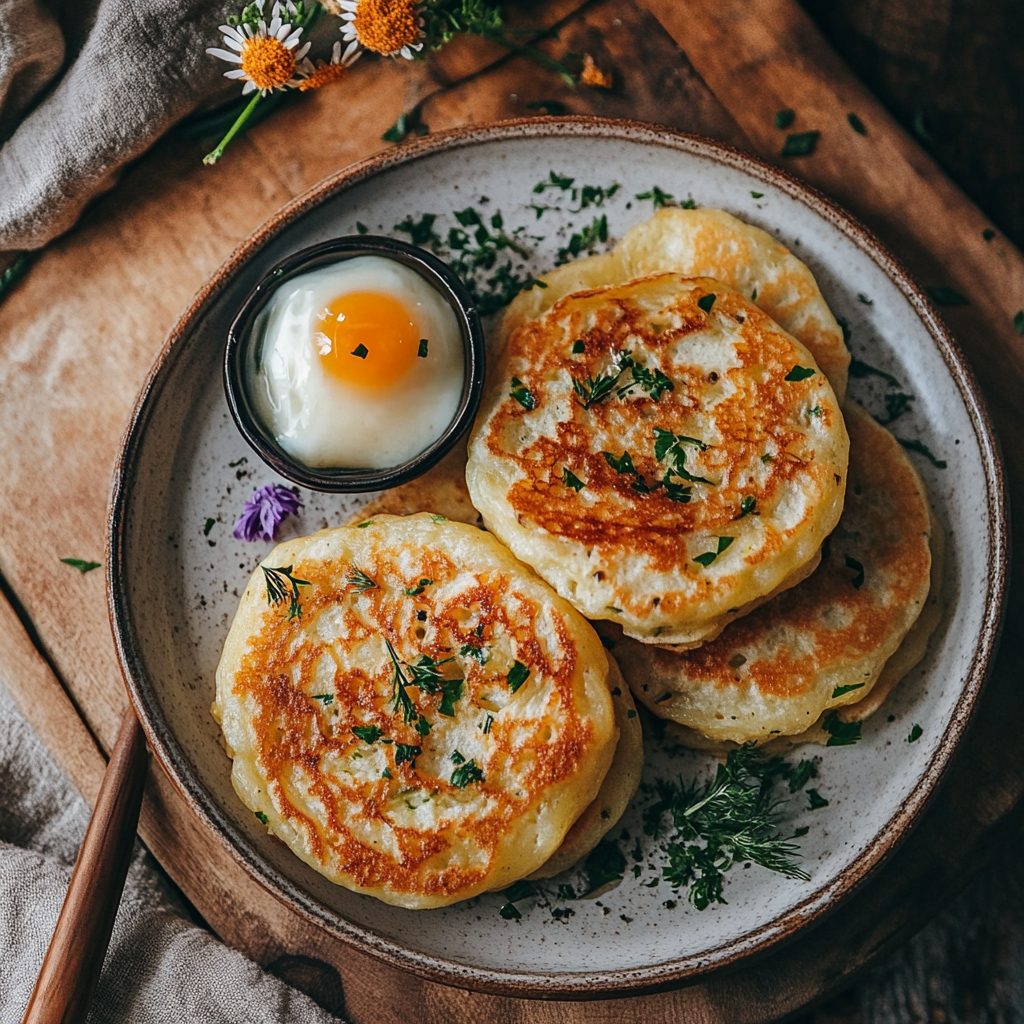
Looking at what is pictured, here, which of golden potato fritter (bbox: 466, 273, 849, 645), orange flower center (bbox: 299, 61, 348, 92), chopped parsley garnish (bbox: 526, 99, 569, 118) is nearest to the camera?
golden potato fritter (bbox: 466, 273, 849, 645)

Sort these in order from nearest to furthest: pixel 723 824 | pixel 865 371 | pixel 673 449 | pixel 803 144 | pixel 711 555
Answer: pixel 711 555 < pixel 673 449 < pixel 723 824 < pixel 865 371 < pixel 803 144

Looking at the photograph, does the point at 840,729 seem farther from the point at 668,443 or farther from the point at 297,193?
the point at 297,193

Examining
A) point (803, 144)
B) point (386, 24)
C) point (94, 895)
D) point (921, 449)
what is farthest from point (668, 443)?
point (94, 895)

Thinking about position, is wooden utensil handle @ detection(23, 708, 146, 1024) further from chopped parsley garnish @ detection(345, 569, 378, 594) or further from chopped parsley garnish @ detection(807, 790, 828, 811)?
chopped parsley garnish @ detection(807, 790, 828, 811)

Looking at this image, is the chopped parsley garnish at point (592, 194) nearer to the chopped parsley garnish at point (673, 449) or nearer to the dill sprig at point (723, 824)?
the chopped parsley garnish at point (673, 449)

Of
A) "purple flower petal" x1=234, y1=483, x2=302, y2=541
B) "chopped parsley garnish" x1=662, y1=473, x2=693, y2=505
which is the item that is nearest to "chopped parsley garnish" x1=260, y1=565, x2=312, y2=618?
"purple flower petal" x1=234, y1=483, x2=302, y2=541

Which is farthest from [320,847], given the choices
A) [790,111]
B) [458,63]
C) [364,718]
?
[790,111]
